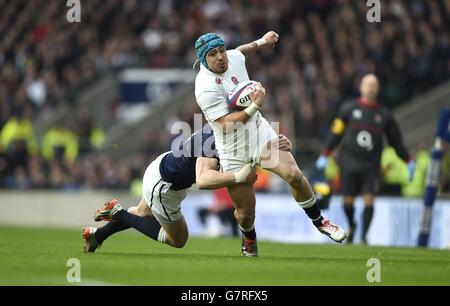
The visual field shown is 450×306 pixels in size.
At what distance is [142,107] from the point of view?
94.9ft

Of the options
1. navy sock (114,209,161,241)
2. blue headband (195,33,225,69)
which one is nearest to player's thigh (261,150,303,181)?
blue headband (195,33,225,69)

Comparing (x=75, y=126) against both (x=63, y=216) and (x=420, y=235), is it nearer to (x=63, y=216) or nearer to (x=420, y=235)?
(x=63, y=216)

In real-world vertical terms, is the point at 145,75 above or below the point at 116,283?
above

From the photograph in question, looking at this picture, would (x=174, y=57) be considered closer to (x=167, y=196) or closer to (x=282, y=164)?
(x=167, y=196)

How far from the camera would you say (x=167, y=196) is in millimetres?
11297

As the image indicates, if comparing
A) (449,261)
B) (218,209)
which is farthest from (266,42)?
(218,209)

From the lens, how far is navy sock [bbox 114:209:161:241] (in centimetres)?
1134

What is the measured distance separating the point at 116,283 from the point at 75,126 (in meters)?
18.6

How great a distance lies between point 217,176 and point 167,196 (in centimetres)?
92

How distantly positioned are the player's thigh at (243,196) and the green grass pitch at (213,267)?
533mm

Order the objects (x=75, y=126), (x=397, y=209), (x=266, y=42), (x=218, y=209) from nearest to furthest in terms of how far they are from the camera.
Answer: (x=266, y=42)
(x=397, y=209)
(x=218, y=209)
(x=75, y=126)

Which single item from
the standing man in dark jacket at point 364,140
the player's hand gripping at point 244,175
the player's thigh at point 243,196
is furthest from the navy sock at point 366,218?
the player's hand gripping at point 244,175

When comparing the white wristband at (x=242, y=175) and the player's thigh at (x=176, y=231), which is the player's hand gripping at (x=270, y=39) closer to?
the white wristband at (x=242, y=175)

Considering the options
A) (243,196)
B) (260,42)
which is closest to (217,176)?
(243,196)
